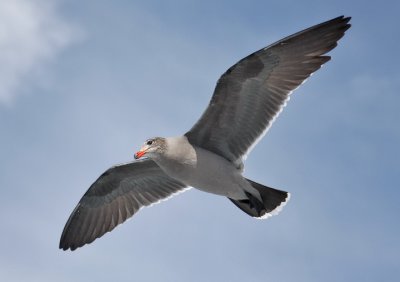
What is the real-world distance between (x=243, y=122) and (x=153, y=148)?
154 cm

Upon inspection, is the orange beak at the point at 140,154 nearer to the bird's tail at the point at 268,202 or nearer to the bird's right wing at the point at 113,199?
the bird's right wing at the point at 113,199

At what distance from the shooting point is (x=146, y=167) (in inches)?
547

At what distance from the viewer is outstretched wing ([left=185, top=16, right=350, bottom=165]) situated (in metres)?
11.6

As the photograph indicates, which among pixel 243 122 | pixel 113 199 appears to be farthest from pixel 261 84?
pixel 113 199

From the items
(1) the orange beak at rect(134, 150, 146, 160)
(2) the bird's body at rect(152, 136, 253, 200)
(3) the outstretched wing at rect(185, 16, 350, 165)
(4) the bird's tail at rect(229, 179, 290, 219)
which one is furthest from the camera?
(4) the bird's tail at rect(229, 179, 290, 219)

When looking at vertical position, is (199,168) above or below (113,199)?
below

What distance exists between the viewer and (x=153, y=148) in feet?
40.0

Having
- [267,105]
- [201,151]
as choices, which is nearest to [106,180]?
[201,151]

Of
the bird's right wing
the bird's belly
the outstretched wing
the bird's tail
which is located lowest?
the bird's tail

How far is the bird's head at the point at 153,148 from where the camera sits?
12.1 metres

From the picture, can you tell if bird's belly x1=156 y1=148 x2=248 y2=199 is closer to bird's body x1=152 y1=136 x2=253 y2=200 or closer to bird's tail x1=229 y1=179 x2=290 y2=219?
bird's body x1=152 y1=136 x2=253 y2=200

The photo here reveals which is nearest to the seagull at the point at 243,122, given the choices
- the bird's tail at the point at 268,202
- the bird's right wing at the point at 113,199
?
the bird's tail at the point at 268,202

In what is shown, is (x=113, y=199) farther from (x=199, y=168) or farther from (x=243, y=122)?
(x=243, y=122)

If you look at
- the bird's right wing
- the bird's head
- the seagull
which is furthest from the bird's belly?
the bird's right wing
